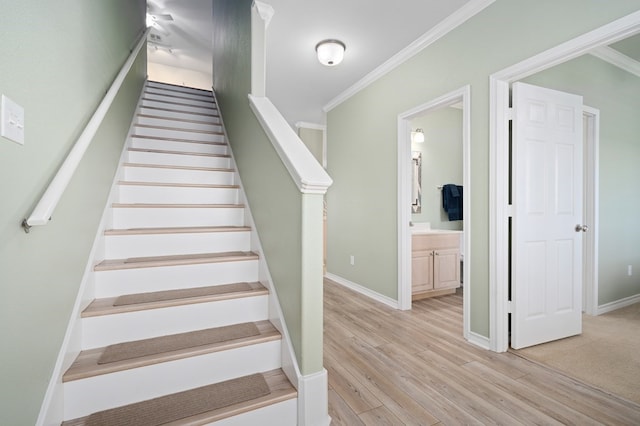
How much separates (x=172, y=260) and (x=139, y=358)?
588 mm

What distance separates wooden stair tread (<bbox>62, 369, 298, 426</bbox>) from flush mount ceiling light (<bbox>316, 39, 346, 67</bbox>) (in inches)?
107

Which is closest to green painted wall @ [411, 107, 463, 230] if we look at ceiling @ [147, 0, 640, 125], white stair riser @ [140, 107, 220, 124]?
ceiling @ [147, 0, 640, 125]

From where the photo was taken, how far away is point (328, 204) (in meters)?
4.60

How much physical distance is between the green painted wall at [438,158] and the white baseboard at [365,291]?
1.37m

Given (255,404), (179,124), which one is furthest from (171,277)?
(179,124)

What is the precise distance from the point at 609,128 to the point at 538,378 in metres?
2.88

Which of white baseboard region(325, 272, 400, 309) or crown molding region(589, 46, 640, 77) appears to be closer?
crown molding region(589, 46, 640, 77)

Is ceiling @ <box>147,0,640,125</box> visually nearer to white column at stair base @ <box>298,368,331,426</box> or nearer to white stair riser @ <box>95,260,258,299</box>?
white stair riser @ <box>95,260,258,299</box>

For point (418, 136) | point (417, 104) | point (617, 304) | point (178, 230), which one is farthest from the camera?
point (418, 136)

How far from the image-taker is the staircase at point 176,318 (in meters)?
1.23

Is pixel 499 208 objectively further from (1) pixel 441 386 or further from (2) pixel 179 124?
(2) pixel 179 124

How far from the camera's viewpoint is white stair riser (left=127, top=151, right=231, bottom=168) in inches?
96.3

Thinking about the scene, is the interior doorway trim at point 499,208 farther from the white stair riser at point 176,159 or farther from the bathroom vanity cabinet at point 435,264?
the white stair riser at point 176,159

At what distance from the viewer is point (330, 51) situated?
280cm
